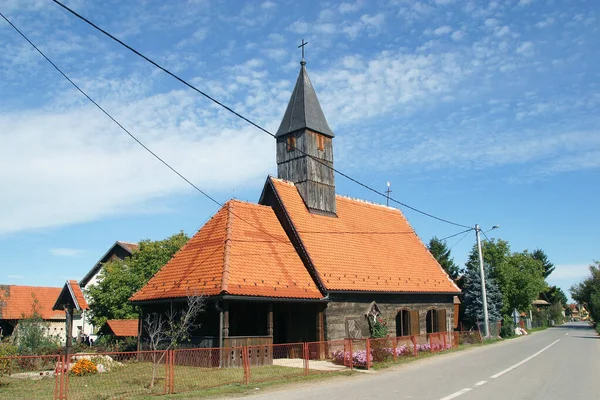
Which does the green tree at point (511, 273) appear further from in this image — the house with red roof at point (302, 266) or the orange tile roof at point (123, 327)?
the orange tile roof at point (123, 327)

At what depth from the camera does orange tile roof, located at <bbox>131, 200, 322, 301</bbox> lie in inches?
730

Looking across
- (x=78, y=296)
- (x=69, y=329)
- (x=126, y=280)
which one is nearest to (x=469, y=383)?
(x=69, y=329)

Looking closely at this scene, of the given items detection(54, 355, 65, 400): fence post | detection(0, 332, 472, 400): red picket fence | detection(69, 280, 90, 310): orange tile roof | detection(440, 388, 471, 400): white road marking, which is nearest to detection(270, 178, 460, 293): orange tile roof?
detection(0, 332, 472, 400): red picket fence

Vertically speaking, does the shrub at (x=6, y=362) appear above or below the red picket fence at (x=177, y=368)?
above

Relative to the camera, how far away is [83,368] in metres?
15.3

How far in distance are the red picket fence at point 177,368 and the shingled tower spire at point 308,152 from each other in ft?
27.2

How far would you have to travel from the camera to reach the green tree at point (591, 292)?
172ft

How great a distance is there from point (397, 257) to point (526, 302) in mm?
26104

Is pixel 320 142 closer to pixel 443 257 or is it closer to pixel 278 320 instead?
pixel 278 320

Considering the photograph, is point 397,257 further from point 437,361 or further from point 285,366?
point 285,366

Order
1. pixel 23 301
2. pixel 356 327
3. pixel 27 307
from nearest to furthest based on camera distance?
pixel 356 327 → pixel 27 307 → pixel 23 301

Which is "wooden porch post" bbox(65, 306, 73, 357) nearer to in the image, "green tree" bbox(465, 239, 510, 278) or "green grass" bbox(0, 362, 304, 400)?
"green grass" bbox(0, 362, 304, 400)

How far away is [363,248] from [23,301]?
96.5ft

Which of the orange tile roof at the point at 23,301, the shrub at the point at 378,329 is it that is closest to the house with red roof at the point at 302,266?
the shrub at the point at 378,329
